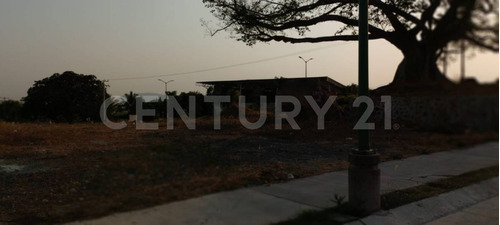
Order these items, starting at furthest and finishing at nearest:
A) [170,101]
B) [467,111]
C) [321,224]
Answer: [321,224], [170,101], [467,111]

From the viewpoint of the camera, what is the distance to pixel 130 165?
1538mm

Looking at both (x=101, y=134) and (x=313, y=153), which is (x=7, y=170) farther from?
(x=313, y=153)

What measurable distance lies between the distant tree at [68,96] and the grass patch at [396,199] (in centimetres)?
230

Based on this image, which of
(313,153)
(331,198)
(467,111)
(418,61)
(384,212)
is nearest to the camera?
(467,111)

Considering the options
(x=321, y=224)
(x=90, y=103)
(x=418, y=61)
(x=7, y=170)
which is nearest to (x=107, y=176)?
(x=90, y=103)

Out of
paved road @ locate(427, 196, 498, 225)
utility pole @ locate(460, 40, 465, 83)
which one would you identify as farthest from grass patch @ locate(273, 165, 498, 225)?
utility pole @ locate(460, 40, 465, 83)

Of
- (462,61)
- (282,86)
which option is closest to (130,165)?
(462,61)

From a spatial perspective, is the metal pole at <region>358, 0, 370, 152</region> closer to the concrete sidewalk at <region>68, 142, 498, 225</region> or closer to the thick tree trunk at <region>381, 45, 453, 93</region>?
the concrete sidewalk at <region>68, 142, 498, 225</region>

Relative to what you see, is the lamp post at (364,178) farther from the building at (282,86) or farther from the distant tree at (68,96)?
the distant tree at (68,96)

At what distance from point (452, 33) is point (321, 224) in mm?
3373

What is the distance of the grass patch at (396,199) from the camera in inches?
165

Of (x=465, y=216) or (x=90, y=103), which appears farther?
(x=465, y=216)

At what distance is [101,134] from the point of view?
9.43 ft

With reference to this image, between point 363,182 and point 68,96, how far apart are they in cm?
290
